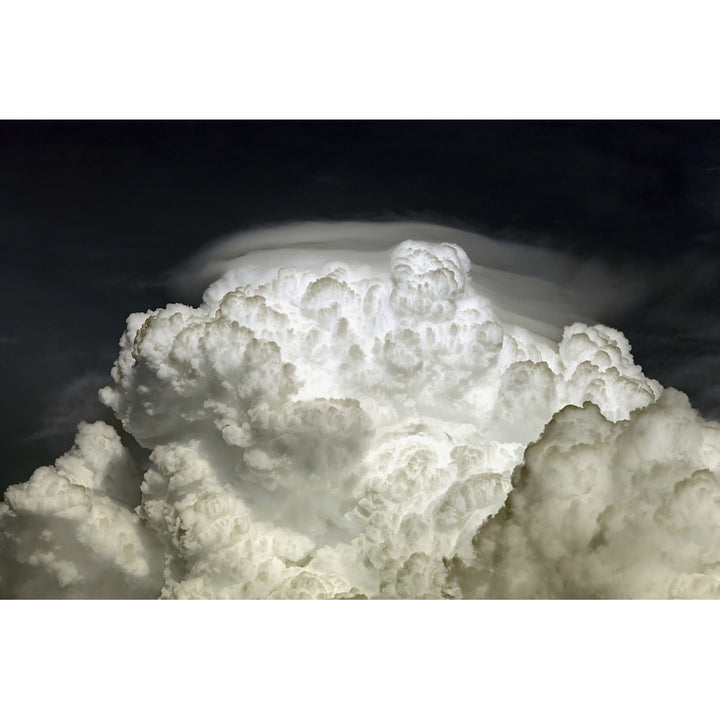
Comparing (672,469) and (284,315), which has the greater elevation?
(284,315)

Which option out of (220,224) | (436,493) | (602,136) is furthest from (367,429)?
(602,136)

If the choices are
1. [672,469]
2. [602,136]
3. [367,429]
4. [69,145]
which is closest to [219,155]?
[69,145]

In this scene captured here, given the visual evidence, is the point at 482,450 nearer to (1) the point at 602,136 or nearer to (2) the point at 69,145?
(1) the point at 602,136

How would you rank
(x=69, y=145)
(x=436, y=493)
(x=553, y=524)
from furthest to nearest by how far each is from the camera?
(x=69, y=145) → (x=436, y=493) → (x=553, y=524)

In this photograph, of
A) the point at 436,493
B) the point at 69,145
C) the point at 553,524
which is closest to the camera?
the point at 553,524

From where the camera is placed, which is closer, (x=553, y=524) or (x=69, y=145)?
(x=553, y=524)

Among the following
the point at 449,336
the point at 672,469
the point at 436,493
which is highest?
the point at 449,336

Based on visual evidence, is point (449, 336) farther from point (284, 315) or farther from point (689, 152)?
point (689, 152)
